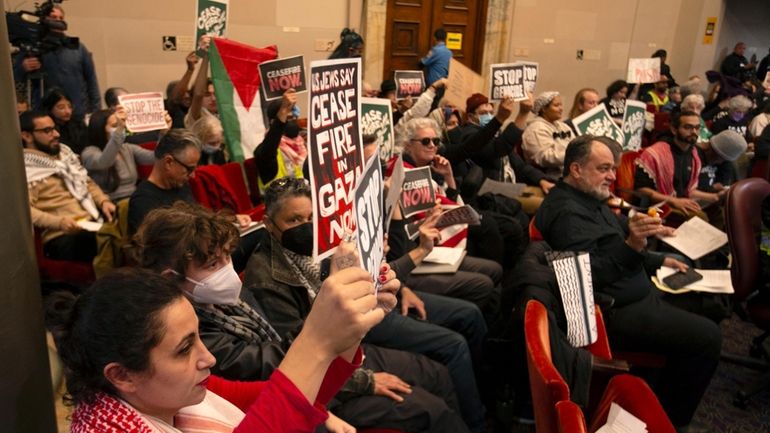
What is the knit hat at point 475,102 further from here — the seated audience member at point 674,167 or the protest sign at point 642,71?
the protest sign at point 642,71

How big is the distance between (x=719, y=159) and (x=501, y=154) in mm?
2124

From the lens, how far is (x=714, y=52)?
49.7ft

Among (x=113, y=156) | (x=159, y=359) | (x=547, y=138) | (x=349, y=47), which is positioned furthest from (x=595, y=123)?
(x=159, y=359)

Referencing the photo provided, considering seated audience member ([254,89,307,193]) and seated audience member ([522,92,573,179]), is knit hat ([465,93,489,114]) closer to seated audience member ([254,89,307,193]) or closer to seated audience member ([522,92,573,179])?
seated audience member ([522,92,573,179])

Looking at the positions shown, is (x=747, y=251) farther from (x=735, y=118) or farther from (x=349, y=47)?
(x=349, y=47)

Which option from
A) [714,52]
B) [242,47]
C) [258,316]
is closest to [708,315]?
[258,316]

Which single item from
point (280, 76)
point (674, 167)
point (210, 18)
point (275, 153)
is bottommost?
point (674, 167)

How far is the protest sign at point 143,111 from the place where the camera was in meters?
4.84

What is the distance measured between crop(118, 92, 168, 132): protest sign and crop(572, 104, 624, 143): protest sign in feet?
11.4

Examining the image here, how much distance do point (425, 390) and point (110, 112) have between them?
335 cm

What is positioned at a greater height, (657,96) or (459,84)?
(459,84)

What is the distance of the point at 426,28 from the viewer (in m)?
10.9

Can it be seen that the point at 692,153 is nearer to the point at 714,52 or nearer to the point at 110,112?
the point at 110,112

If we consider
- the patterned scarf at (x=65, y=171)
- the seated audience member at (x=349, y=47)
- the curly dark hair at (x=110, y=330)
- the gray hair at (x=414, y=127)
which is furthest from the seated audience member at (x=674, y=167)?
the curly dark hair at (x=110, y=330)
